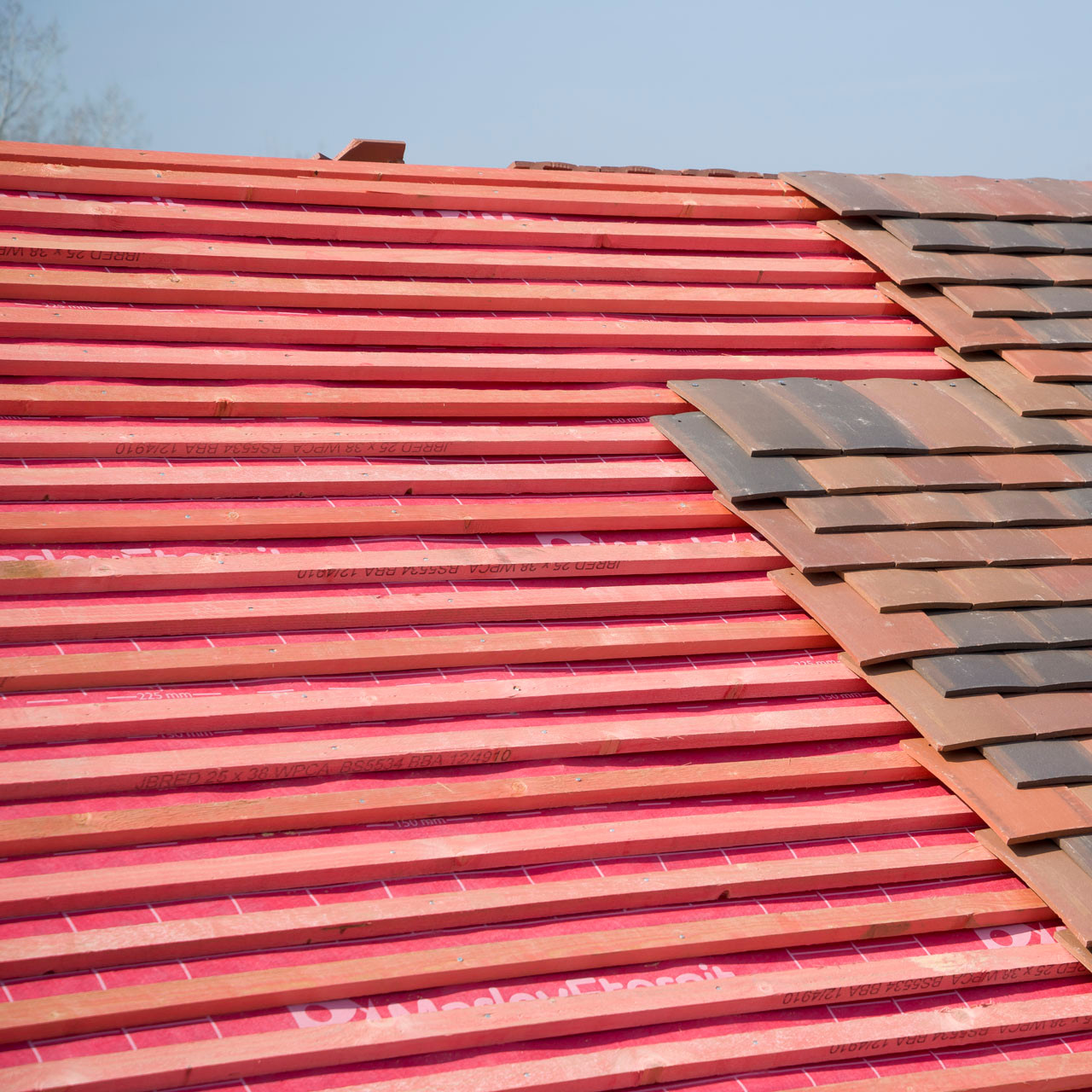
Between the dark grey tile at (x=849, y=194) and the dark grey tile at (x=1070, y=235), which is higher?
the dark grey tile at (x=849, y=194)

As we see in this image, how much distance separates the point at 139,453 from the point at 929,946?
3.68 metres

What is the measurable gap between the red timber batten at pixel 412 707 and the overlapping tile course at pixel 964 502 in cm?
16

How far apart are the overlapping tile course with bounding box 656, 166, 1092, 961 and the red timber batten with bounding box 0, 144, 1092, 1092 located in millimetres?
165

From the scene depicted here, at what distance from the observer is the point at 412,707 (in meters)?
4.44

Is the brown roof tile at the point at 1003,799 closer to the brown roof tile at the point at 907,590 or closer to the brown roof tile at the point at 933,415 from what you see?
the brown roof tile at the point at 907,590

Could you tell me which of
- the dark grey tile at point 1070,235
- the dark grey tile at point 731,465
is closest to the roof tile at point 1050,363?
the dark grey tile at point 1070,235

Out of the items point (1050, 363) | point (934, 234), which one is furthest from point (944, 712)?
point (934, 234)

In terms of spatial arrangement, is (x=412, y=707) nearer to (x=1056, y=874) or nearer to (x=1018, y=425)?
(x=1056, y=874)

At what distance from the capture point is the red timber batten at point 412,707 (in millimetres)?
3758

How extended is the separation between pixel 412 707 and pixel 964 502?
9.60 ft

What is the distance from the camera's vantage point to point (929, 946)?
4.41 meters

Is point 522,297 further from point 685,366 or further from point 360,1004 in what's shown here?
point 360,1004

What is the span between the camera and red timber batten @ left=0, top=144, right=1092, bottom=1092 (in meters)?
3.76

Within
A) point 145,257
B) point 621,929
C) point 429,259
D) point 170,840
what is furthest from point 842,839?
point 145,257
